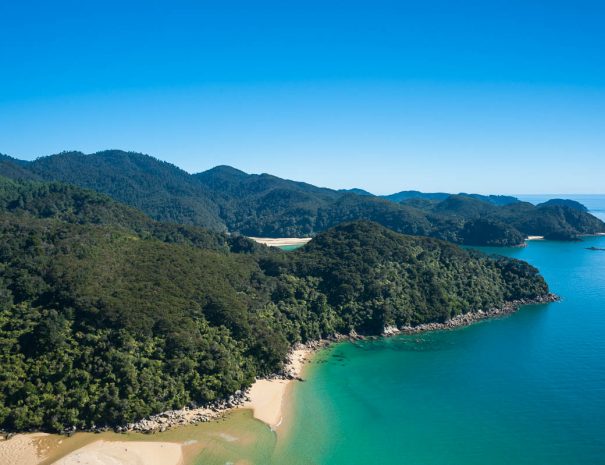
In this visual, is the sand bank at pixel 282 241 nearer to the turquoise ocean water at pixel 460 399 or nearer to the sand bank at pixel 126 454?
the turquoise ocean water at pixel 460 399

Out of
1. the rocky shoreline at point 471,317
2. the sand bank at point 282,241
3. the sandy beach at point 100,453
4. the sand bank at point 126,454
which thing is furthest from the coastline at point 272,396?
the sand bank at point 282,241

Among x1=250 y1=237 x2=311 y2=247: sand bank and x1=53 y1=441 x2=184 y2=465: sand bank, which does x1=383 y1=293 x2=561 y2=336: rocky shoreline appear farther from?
x1=250 y1=237 x2=311 y2=247: sand bank

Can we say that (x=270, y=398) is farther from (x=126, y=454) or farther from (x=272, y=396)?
(x=126, y=454)

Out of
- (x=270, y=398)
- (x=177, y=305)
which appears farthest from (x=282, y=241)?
(x=270, y=398)

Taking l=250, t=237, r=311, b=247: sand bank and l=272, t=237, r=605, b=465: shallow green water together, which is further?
l=250, t=237, r=311, b=247: sand bank

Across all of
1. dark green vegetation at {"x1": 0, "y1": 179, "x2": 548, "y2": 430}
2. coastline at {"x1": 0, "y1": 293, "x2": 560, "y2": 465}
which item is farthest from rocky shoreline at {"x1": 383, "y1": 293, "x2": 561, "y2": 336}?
coastline at {"x1": 0, "y1": 293, "x2": 560, "y2": 465}
